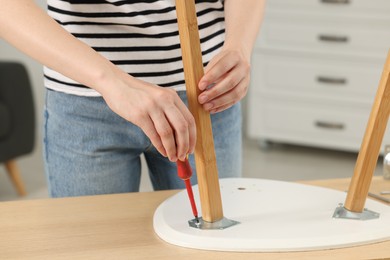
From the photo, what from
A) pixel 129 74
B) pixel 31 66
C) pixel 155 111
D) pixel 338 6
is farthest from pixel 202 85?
pixel 31 66

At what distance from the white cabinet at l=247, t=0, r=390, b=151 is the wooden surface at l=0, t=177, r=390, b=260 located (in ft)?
7.95

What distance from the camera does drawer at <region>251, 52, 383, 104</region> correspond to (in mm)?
3783

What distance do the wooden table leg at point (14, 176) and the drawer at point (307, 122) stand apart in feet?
4.21

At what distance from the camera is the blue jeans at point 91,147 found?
138cm

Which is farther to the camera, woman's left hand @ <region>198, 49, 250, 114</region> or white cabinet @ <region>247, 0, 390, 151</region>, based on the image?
white cabinet @ <region>247, 0, 390, 151</region>

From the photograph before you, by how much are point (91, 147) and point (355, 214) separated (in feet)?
1.57

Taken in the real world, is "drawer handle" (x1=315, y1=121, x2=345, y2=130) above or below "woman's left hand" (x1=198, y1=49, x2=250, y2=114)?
below

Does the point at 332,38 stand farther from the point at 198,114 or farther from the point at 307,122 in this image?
the point at 198,114

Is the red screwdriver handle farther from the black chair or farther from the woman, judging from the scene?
the black chair

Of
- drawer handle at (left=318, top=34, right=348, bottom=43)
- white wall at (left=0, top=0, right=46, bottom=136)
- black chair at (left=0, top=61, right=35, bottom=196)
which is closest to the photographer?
black chair at (left=0, top=61, right=35, bottom=196)

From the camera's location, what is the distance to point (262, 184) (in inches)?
53.6

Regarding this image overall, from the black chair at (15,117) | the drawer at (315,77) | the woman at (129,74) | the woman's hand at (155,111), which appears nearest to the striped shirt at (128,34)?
the woman at (129,74)

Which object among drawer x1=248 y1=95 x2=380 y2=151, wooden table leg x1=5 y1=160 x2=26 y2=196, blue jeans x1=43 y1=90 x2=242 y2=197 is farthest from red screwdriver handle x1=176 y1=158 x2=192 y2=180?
drawer x1=248 y1=95 x2=380 y2=151

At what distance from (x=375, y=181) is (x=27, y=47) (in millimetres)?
687
